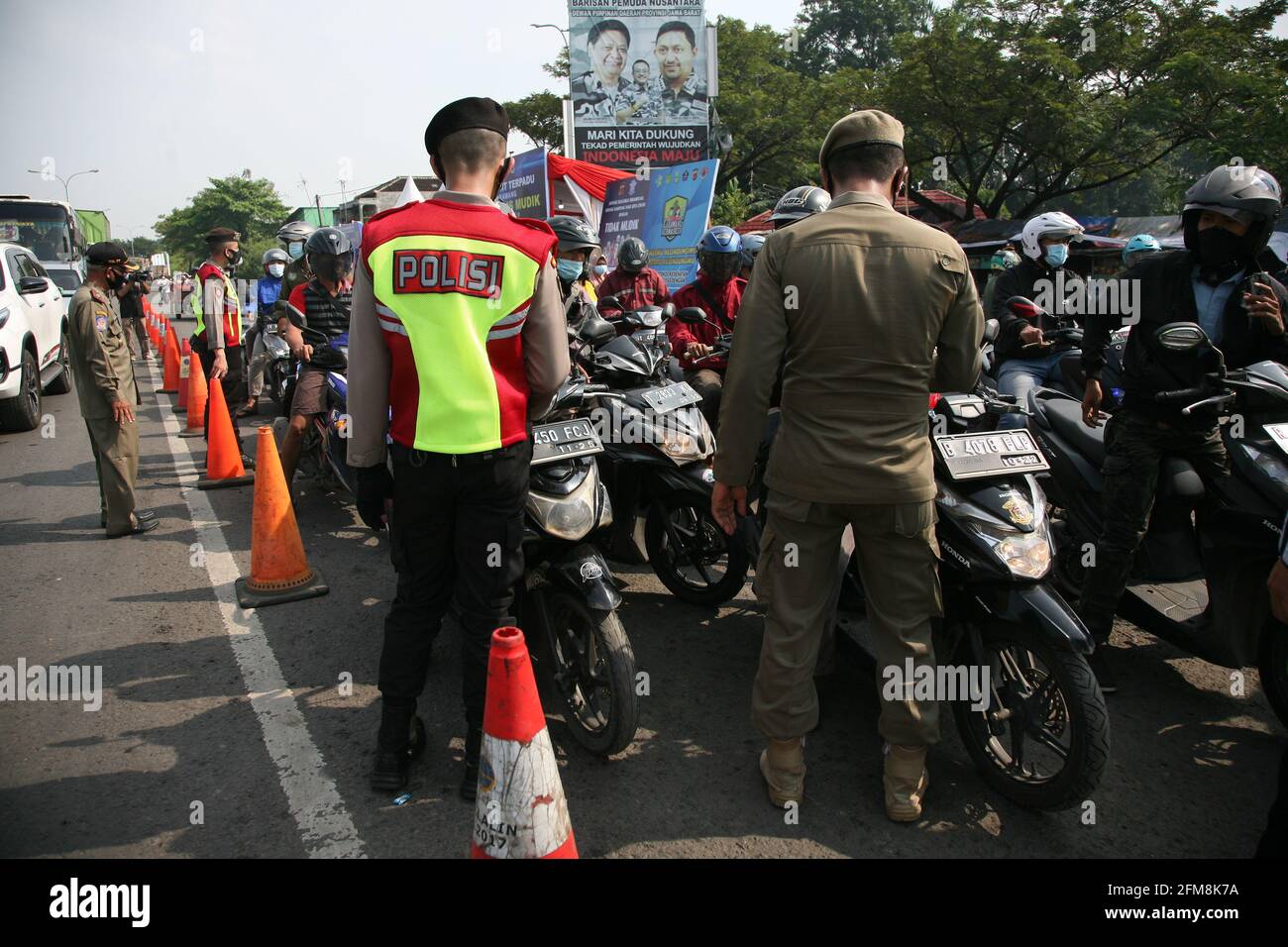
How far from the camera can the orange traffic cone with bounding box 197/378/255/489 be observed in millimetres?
6824

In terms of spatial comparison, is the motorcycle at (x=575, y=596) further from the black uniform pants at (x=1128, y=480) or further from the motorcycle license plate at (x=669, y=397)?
the black uniform pants at (x=1128, y=480)

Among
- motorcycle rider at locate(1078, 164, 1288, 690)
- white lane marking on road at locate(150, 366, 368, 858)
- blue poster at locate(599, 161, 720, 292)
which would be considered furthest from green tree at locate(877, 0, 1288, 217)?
white lane marking on road at locate(150, 366, 368, 858)

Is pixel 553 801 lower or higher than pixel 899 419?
lower

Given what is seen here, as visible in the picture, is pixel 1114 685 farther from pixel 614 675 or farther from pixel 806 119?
pixel 806 119

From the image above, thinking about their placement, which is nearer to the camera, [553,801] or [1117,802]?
[553,801]

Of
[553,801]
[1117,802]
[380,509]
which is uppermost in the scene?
[380,509]

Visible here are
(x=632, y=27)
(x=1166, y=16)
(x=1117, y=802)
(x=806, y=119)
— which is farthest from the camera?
(x=806, y=119)

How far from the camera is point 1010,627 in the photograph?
2.76 meters

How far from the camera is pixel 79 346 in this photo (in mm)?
5402

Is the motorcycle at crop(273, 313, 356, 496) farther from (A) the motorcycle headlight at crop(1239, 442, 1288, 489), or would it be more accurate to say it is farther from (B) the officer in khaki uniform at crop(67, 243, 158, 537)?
(A) the motorcycle headlight at crop(1239, 442, 1288, 489)

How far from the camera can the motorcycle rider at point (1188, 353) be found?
3133 mm

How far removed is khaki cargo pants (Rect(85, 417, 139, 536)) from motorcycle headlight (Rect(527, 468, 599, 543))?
12.3ft
